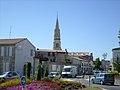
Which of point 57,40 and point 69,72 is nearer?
point 69,72

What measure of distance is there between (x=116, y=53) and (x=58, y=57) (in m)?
23.1

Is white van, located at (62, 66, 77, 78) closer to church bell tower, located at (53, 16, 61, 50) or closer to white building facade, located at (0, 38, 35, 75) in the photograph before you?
white building facade, located at (0, 38, 35, 75)

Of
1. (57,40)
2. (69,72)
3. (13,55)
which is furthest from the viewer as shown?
(57,40)

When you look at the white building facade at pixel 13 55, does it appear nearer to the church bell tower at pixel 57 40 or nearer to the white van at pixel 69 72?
the white van at pixel 69 72

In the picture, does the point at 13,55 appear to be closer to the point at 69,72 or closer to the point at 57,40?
the point at 69,72

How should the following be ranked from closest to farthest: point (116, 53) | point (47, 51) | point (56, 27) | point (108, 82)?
point (108, 82) → point (116, 53) → point (47, 51) → point (56, 27)

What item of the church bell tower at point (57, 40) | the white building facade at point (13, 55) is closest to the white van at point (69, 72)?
the white building facade at point (13, 55)

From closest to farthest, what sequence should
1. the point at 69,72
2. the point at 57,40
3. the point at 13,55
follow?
the point at 13,55
the point at 69,72
the point at 57,40

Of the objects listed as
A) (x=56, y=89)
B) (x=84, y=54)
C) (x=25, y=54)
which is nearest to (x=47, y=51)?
(x=25, y=54)

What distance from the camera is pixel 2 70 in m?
60.7

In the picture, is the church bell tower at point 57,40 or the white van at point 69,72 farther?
the church bell tower at point 57,40

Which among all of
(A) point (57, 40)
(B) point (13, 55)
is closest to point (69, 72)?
(B) point (13, 55)

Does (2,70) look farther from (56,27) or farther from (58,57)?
(56,27)

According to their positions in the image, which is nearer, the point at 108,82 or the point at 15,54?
the point at 108,82
